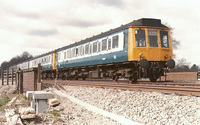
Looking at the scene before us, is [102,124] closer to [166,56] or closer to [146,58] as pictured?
[146,58]

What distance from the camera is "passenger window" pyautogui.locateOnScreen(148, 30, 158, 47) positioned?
13655 millimetres

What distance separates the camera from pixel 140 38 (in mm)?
13484

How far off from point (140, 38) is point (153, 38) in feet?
2.61

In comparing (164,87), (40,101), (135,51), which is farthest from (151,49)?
(40,101)

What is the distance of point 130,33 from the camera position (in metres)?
13.4

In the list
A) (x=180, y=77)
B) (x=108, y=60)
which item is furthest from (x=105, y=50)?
(x=180, y=77)

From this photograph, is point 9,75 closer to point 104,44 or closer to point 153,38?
point 104,44

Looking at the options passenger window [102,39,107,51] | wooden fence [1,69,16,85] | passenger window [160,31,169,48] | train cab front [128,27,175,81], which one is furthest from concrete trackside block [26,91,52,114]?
wooden fence [1,69,16,85]

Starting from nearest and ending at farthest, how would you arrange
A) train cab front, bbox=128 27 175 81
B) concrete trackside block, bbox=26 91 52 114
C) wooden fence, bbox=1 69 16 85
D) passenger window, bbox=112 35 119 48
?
concrete trackside block, bbox=26 91 52 114 → train cab front, bbox=128 27 175 81 → passenger window, bbox=112 35 119 48 → wooden fence, bbox=1 69 16 85

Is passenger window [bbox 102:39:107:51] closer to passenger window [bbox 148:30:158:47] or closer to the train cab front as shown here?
the train cab front

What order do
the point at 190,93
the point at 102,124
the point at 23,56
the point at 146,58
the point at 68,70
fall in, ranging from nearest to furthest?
the point at 102,124
the point at 190,93
the point at 146,58
the point at 68,70
the point at 23,56

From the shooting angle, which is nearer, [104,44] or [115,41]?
[115,41]

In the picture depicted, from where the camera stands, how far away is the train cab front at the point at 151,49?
13.3 m

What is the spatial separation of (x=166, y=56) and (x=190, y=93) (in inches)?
249
